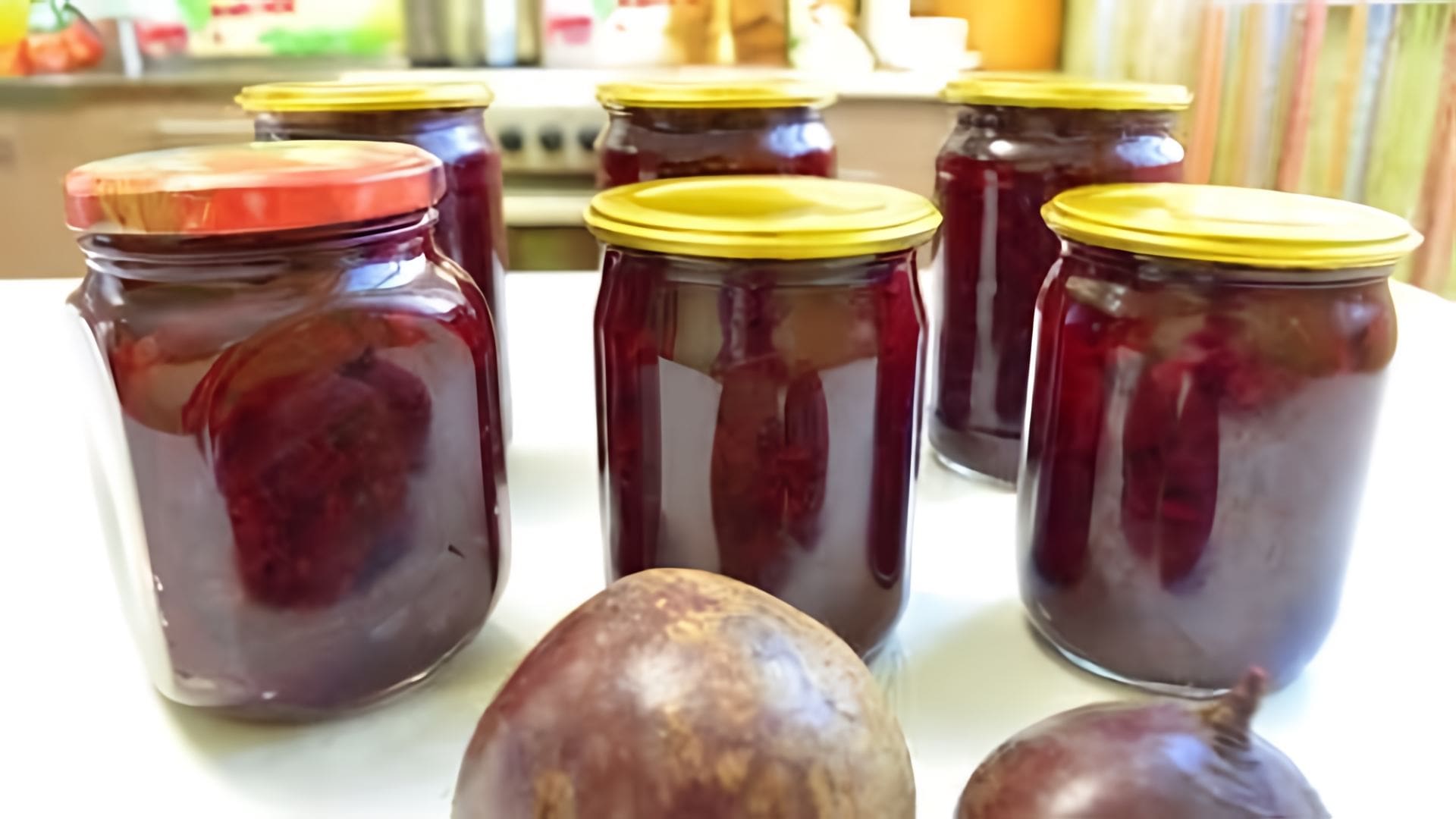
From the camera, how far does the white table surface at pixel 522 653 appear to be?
0.46 meters

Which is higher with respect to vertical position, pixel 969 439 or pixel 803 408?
pixel 803 408

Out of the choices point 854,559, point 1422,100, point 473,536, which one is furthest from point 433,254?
point 1422,100


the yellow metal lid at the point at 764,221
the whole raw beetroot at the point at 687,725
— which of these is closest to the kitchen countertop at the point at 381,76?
the yellow metal lid at the point at 764,221

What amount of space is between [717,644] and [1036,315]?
0.99ft

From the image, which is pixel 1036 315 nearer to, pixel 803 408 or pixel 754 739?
pixel 803 408

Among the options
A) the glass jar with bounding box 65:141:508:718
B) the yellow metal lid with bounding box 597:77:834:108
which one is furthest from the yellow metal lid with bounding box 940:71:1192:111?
the glass jar with bounding box 65:141:508:718

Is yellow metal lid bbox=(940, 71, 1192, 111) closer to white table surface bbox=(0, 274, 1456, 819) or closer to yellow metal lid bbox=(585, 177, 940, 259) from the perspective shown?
yellow metal lid bbox=(585, 177, 940, 259)

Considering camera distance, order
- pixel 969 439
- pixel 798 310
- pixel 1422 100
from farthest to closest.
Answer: pixel 1422 100, pixel 969 439, pixel 798 310

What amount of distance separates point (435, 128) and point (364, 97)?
46 millimetres

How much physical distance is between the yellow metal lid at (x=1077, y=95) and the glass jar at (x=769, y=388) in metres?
0.16

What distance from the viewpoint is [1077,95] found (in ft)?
2.14

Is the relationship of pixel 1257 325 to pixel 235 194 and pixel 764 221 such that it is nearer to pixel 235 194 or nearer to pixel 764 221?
pixel 764 221

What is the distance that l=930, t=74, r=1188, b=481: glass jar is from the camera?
0.67m

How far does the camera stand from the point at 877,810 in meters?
0.36
